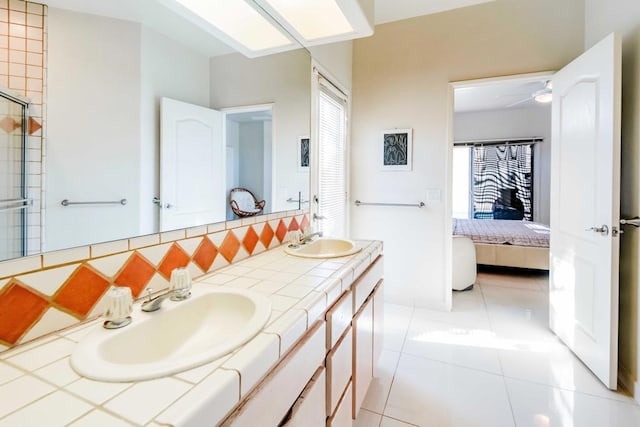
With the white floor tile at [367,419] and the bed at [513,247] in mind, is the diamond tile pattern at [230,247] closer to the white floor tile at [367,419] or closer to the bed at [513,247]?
the white floor tile at [367,419]

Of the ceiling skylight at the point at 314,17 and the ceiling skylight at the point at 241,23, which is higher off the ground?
the ceiling skylight at the point at 314,17

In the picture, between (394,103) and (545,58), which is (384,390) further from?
(545,58)

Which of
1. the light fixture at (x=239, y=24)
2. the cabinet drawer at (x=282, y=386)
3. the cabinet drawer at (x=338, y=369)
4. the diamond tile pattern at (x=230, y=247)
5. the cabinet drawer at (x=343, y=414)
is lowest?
the cabinet drawer at (x=343, y=414)

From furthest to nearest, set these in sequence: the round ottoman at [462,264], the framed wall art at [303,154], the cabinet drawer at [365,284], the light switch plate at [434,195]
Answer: the round ottoman at [462,264] < the light switch plate at [434,195] < the framed wall art at [303,154] < the cabinet drawer at [365,284]

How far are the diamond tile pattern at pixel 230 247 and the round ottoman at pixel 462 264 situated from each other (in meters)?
2.60

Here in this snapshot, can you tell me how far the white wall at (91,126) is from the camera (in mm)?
737

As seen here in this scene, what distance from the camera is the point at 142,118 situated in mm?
952

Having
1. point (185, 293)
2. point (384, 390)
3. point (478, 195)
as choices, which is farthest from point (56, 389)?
point (478, 195)

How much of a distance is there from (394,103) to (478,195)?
402 cm

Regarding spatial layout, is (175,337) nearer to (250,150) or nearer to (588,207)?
(250,150)

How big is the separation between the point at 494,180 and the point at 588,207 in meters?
4.39

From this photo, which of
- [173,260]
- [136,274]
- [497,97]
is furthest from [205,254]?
[497,97]

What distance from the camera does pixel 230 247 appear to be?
1304mm

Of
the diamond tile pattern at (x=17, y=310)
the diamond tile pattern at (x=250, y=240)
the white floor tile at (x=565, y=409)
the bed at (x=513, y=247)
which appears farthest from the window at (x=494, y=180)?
the diamond tile pattern at (x=17, y=310)
